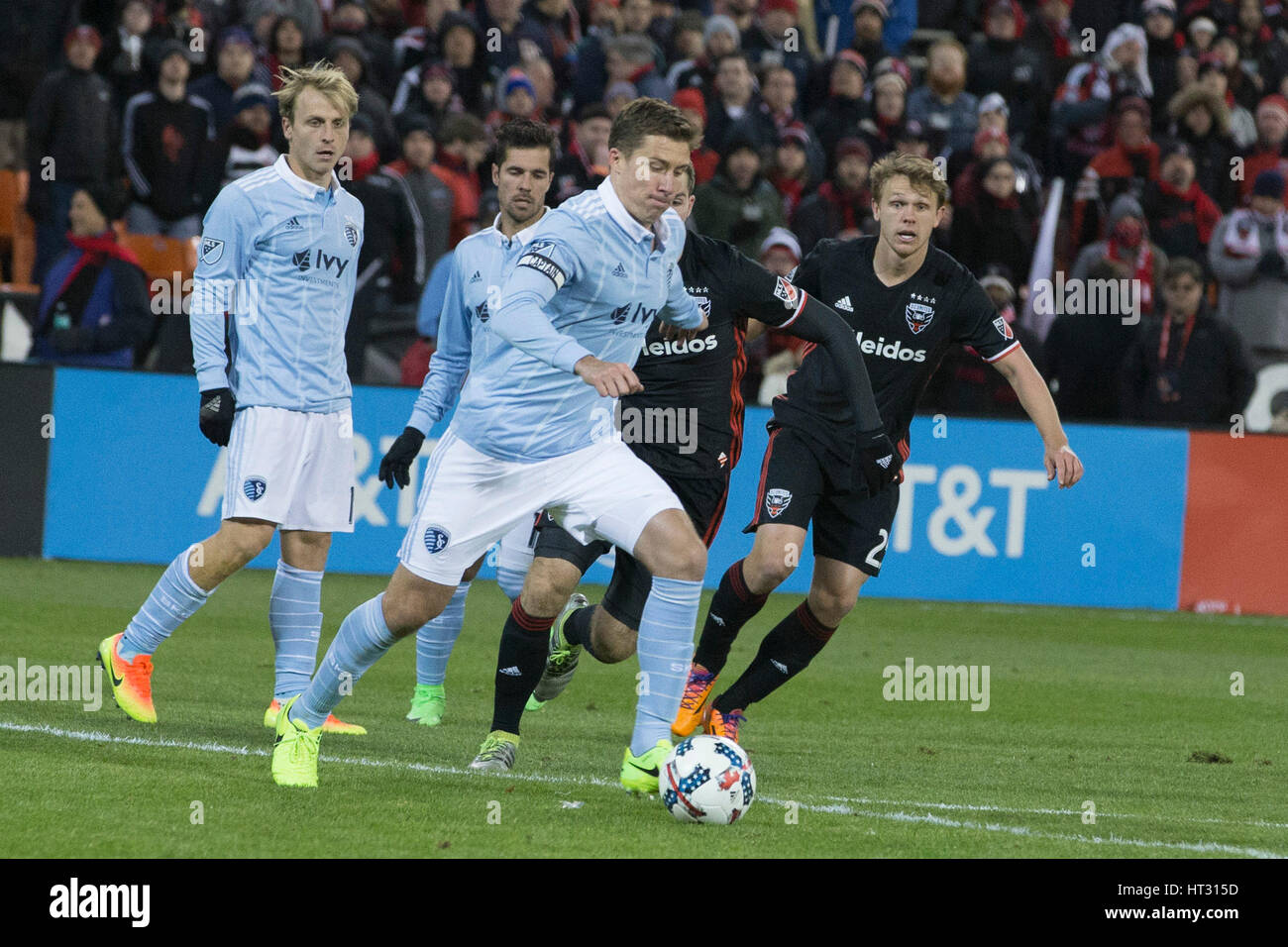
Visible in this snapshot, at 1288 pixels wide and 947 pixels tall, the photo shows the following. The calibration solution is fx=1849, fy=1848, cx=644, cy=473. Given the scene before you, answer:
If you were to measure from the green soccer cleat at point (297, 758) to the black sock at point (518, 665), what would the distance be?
3.04ft

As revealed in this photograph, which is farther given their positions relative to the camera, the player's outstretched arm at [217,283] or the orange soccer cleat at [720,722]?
the orange soccer cleat at [720,722]

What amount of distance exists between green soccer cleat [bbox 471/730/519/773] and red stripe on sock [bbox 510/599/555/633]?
39 cm

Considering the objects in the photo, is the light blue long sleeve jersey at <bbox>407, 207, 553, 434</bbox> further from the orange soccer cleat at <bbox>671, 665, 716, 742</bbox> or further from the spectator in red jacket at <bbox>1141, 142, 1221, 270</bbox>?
the spectator in red jacket at <bbox>1141, 142, 1221, 270</bbox>

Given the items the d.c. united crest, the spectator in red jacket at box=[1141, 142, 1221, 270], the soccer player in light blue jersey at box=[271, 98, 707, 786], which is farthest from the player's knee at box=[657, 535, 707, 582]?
the spectator in red jacket at box=[1141, 142, 1221, 270]

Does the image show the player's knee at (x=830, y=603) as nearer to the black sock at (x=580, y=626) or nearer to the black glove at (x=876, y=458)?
the black glove at (x=876, y=458)

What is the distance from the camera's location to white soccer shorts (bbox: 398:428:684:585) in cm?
580

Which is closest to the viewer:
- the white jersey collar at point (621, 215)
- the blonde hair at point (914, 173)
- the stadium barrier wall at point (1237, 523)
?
the white jersey collar at point (621, 215)

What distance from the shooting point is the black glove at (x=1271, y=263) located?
14.9m

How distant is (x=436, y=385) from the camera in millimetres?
7398

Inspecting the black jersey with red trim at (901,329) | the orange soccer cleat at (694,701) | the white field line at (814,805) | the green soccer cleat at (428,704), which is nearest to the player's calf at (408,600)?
the white field line at (814,805)

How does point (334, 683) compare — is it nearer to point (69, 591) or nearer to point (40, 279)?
point (69, 591)

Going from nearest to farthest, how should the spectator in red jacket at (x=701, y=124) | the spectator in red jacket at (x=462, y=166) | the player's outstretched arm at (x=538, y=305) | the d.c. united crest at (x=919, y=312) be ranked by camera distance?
the player's outstretched arm at (x=538, y=305), the d.c. united crest at (x=919, y=312), the spectator in red jacket at (x=462, y=166), the spectator in red jacket at (x=701, y=124)
